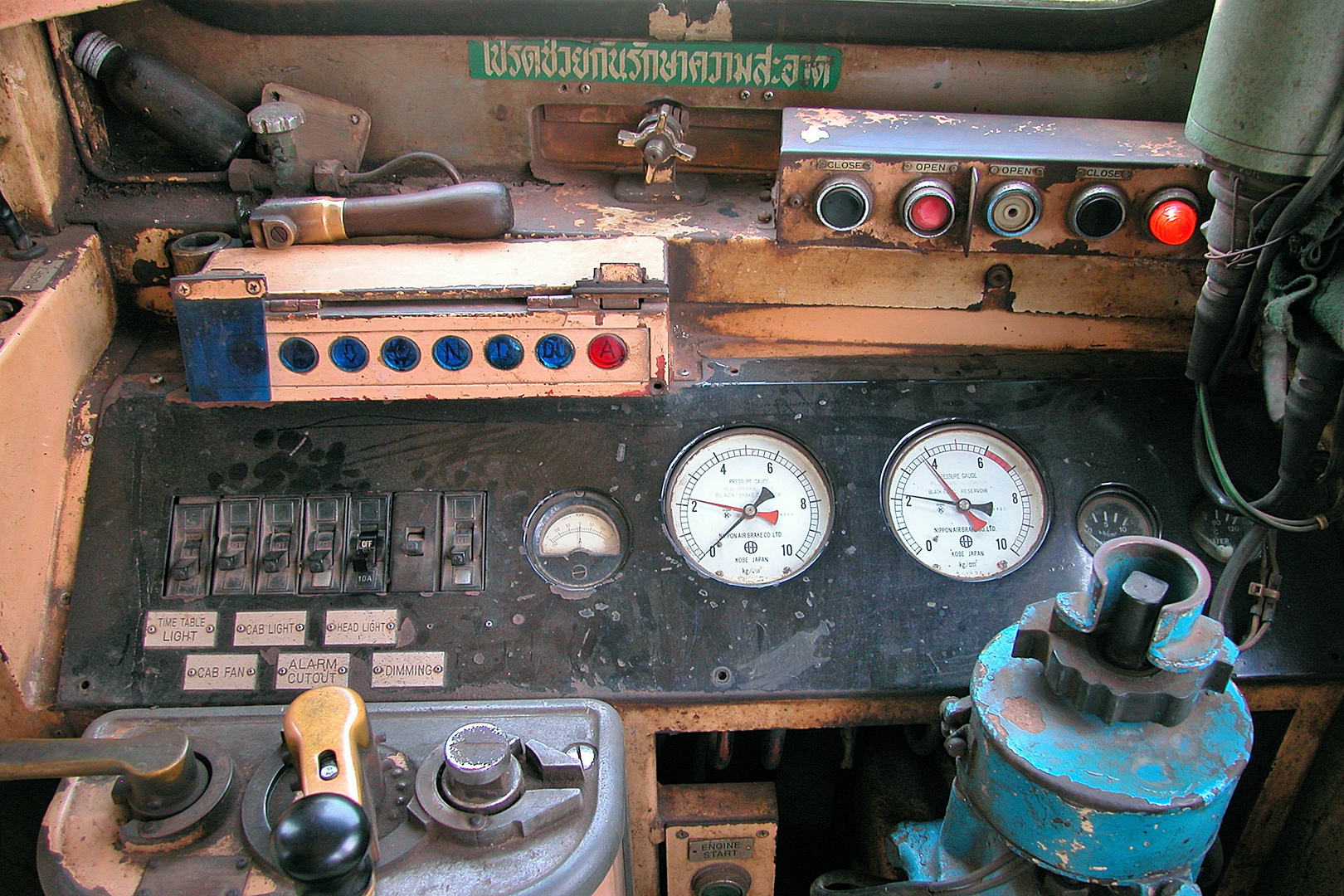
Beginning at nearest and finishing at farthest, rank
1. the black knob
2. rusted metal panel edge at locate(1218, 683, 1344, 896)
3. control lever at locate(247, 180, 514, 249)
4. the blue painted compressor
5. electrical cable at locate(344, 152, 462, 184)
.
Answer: the black knob → the blue painted compressor → rusted metal panel edge at locate(1218, 683, 1344, 896) → control lever at locate(247, 180, 514, 249) → electrical cable at locate(344, 152, 462, 184)

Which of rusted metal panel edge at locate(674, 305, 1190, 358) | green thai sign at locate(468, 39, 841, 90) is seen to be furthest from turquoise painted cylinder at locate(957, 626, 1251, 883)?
green thai sign at locate(468, 39, 841, 90)

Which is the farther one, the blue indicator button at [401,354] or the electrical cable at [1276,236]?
the blue indicator button at [401,354]

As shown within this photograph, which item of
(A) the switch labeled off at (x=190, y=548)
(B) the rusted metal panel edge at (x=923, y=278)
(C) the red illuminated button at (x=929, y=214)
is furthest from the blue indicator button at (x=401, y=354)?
(C) the red illuminated button at (x=929, y=214)

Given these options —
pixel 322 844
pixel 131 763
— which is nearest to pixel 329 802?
pixel 322 844

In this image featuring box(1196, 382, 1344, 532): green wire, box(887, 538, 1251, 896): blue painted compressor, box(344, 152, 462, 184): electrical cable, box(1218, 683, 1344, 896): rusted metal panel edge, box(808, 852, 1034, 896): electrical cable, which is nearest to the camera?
box(887, 538, 1251, 896): blue painted compressor

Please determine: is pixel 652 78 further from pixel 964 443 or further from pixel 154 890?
pixel 154 890

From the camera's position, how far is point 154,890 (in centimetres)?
125

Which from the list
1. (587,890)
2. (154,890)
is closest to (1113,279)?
(587,890)

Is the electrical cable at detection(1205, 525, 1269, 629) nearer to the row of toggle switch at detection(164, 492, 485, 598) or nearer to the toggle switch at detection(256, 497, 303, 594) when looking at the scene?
the row of toggle switch at detection(164, 492, 485, 598)

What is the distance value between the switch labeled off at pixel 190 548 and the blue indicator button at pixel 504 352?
0.51m

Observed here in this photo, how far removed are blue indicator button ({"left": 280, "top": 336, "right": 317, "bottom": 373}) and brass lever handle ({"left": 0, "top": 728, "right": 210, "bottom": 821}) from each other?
62cm

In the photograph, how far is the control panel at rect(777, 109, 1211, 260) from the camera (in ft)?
5.52

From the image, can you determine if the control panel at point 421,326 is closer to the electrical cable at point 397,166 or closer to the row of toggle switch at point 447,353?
the row of toggle switch at point 447,353

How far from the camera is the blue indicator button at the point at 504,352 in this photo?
5.56 ft
